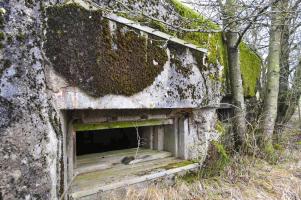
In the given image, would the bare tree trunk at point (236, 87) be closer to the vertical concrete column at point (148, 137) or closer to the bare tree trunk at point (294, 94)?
the vertical concrete column at point (148, 137)

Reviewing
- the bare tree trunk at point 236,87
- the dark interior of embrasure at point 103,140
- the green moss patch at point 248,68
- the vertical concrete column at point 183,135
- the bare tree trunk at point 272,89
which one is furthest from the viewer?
the green moss patch at point 248,68

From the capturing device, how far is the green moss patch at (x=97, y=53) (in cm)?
179

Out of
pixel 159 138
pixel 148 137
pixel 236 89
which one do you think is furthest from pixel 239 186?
pixel 236 89

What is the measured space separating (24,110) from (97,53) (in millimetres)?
635

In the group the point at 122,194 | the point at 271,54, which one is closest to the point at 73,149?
the point at 122,194

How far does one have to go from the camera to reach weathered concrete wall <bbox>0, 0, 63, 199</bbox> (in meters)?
1.55

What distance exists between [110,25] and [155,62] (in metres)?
0.53

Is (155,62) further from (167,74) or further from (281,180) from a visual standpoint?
(281,180)

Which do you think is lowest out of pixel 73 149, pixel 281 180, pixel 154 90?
pixel 281 180

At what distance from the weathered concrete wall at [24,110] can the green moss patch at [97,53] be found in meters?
0.11

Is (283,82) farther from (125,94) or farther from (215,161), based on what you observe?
(125,94)

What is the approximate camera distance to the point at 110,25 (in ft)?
6.84

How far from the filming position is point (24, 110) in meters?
1.62

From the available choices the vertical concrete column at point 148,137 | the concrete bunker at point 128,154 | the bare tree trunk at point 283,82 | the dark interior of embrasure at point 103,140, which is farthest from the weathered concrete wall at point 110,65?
the bare tree trunk at point 283,82
